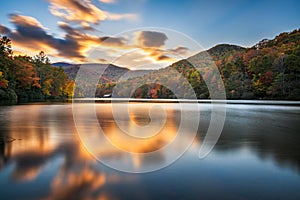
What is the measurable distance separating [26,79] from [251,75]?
41.3 m

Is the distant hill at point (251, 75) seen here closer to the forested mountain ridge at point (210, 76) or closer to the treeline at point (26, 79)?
the forested mountain ridge at point (210, 76)

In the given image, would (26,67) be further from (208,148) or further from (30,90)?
(208,148)

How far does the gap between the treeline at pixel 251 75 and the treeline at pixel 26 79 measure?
99.6 feet

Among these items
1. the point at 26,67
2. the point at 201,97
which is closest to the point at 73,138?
the point at 26,67

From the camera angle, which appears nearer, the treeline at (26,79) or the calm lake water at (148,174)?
the calm lake water at (148,174)

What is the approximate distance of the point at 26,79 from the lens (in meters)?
45.2

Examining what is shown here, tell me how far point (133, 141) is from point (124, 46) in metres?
24.6

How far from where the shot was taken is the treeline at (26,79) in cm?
3641

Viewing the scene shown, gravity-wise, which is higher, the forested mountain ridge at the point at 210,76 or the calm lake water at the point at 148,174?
the forested mountain ridge at the point at 210,76

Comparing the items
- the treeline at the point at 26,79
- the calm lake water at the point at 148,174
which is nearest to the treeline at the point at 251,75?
the treeline at the point at 26,79

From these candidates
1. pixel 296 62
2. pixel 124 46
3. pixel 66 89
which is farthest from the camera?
pixel 66 89

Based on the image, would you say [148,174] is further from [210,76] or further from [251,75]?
[210,76]

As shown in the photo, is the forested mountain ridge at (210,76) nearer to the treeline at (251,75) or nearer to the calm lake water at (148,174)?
the treeline at (251,75)

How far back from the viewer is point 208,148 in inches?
231
